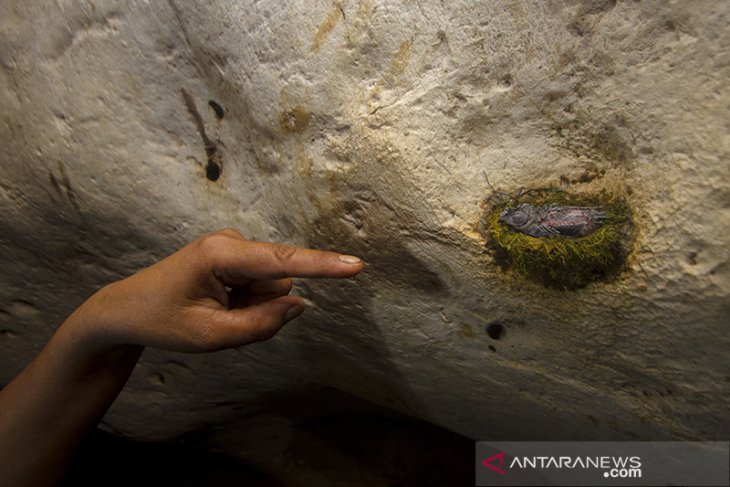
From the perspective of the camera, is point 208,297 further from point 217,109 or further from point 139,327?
point 217,109

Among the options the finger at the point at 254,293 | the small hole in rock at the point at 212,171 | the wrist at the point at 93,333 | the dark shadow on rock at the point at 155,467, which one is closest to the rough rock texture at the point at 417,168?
the small hole in rock at the point at 212,171

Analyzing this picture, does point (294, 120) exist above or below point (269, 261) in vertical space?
above

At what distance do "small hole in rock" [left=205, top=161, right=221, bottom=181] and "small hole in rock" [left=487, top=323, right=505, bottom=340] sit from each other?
2.15ft

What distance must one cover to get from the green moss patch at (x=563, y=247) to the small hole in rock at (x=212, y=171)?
0.60 meters

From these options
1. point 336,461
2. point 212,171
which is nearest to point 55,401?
point 212,171

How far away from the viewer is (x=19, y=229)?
153cm

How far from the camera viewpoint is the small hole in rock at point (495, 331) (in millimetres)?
1185

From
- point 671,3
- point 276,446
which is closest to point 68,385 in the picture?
point 276,446

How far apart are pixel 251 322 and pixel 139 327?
0.21 m

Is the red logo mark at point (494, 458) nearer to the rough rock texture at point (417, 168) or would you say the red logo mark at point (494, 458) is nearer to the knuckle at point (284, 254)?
the rough rock texture at point (417, 168)

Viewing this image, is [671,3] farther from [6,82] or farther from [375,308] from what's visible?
[6,82]

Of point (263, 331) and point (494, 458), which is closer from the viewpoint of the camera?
point (263, 331)

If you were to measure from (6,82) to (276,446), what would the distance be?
1327mm

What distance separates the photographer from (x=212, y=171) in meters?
1.32
